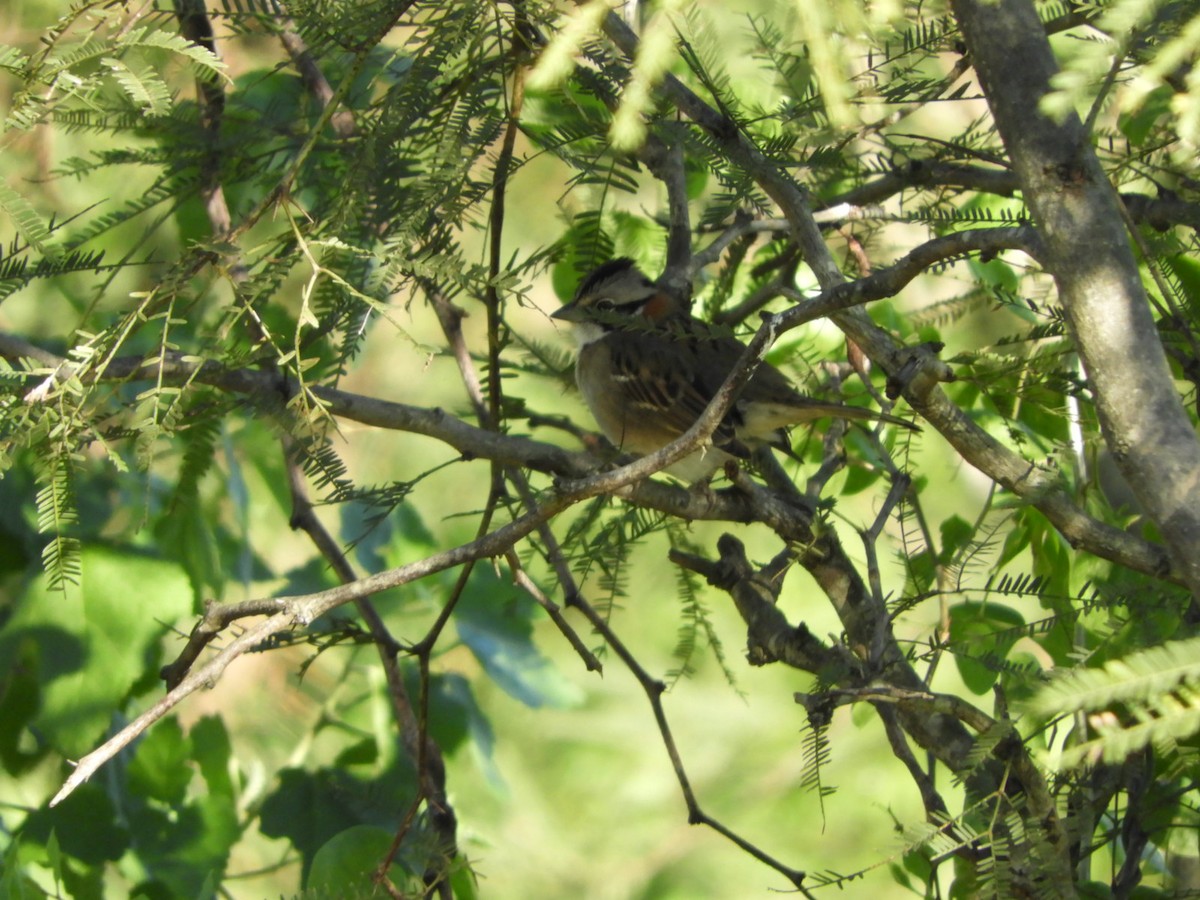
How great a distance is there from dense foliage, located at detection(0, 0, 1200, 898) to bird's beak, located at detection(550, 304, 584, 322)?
0.29m

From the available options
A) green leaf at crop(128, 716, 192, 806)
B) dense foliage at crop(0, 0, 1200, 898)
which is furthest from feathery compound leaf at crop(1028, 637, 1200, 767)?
green leaf at crop(128, 716, 192, 806)

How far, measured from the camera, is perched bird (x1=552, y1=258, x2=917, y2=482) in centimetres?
295

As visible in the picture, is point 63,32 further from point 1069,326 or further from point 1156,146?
point 1156,146

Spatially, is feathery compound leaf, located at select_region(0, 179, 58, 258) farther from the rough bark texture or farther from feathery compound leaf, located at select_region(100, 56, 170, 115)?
the rough bark texture

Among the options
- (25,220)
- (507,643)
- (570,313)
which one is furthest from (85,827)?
(570,313)

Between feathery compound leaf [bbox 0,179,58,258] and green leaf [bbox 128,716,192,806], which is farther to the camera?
green leaf [bbox 128,716,192,806]

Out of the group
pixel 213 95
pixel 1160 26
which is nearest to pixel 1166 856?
pixel 1160 26

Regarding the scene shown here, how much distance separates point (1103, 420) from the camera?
1438mm

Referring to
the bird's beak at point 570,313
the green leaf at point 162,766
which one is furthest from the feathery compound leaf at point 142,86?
the bird's beak at point 570,313

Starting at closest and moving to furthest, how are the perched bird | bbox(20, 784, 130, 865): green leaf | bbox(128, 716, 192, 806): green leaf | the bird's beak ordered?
bbox(20, 784, 130, 865): green leaf < bbox(128, 716, 192, 806): green leaf < the perched bird < the bird's beak

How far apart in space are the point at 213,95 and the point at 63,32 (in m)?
1.10

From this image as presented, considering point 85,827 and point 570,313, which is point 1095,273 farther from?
point 85,827

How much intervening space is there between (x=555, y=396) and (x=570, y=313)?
69 centimetres

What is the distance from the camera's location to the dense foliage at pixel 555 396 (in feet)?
4.79
